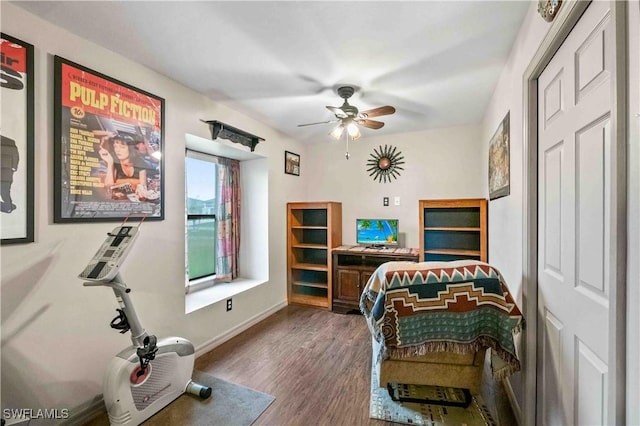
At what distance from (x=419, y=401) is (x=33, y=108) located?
304cm

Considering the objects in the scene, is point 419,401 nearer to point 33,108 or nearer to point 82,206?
point 82,206

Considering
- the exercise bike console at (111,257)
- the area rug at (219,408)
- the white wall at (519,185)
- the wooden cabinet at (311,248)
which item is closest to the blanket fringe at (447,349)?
the white wall at (519,185)

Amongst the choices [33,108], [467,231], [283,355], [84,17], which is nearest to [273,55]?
[84,17]

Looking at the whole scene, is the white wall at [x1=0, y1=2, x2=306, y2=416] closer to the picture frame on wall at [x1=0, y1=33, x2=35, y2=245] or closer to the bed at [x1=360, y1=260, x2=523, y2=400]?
the picture frame on wall at [x1=0, y1=33, x2=35, y2=245]

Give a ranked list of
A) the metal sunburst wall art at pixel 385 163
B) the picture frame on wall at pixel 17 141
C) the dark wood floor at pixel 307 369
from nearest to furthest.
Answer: the picture frame on wall at pixel 17 141
the dark wood floor at pixel 307 369
the metal sunburst wall art at pixel 385 163

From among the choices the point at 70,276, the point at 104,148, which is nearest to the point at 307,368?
the point at 70,276

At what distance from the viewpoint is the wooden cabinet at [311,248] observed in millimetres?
3951

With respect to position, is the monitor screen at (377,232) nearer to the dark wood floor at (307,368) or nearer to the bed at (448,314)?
the dark wood floor at (307,368)

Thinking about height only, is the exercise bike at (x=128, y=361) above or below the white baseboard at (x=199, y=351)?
above

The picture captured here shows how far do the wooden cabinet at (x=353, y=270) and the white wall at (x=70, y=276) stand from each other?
1876mm

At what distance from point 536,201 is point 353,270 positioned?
2457mm

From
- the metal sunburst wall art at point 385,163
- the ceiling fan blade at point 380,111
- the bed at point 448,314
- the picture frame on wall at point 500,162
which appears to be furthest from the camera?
the metal sunburst wall art at point 385,163

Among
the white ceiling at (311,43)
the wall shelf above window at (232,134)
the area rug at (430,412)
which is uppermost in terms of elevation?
the white ceiling at (311,43)

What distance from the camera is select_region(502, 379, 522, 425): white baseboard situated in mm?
1680
